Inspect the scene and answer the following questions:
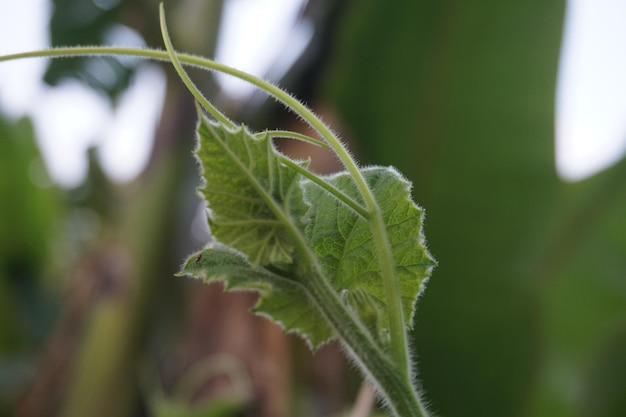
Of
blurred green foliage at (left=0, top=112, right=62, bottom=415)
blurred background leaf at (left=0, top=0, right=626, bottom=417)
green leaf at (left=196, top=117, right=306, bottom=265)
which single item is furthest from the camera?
blurred green foliage at (left=0, top=112, right=62, bottom=415)

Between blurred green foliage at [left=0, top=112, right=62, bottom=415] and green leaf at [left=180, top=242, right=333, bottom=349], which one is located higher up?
blurred green foliage at [left=0, top=112, right=62, bottom=415]

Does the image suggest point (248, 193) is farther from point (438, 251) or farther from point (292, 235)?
point (438, 251)

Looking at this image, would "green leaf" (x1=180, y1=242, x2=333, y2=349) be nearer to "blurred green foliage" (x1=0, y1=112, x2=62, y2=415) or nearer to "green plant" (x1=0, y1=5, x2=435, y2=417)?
"green plant" (x1=0, y1=5, x2=435, y2=417)

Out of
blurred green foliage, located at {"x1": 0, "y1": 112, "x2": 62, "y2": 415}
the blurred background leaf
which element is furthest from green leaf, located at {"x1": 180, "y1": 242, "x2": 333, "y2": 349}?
blurred green foliage, located at {"x1": 0, "y1": 112, "x2": 62, "y2": 415}

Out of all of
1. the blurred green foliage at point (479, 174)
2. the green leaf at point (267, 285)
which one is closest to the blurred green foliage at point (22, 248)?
the blurred green foliage at point (479, 174)

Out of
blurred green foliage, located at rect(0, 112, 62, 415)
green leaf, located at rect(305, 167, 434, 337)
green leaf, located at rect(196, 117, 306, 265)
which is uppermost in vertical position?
blurred green foliage, located at rect(0, 112, 62, 415)

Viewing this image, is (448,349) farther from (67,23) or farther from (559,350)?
(67,23)

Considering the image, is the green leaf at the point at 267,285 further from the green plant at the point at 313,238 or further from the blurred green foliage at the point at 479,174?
the blurred green foliage at the point at 479,174

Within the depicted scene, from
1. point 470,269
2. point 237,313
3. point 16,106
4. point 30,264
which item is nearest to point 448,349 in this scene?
point 470,269

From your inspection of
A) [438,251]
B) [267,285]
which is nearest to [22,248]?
[438,251]
